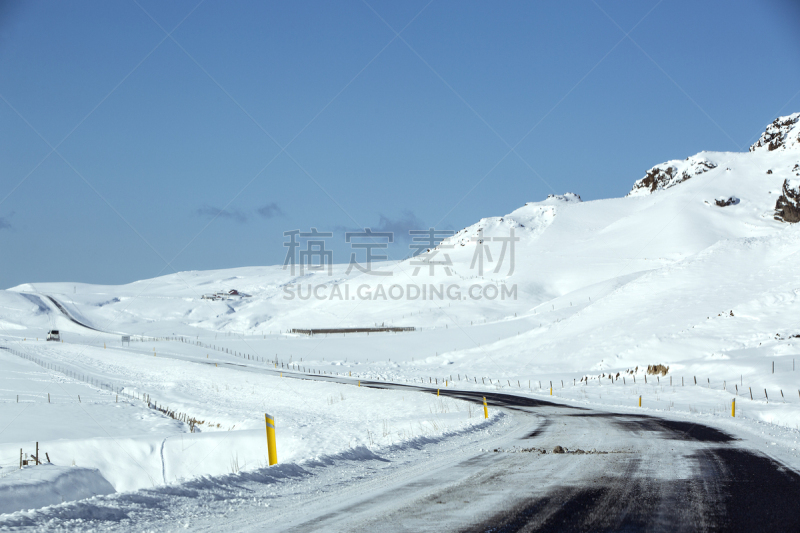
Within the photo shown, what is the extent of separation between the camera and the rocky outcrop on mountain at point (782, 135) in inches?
6344

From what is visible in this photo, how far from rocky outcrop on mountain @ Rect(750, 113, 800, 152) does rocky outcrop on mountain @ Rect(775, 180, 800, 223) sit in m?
43.2

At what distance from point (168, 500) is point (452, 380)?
43.3m

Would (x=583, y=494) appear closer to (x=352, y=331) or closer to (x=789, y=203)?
(x=352, y=331)

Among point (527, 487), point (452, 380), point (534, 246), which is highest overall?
point (534, 246)

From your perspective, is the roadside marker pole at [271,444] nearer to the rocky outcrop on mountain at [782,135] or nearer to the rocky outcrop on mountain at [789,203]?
the rocky outcrop on mountain at [789,203]

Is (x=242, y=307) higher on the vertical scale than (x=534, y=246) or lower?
lower

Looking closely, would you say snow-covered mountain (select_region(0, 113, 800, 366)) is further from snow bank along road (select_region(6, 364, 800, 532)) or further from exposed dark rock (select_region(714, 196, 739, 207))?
snow bank along road (select_region(6, 364, 800, 532))

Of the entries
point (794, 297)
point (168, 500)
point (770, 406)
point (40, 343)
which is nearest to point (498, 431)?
point (168, 500)

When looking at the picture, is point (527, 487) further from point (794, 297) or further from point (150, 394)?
point (794, 297)

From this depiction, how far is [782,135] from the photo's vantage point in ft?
553

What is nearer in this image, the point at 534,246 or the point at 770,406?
the point at 770,406

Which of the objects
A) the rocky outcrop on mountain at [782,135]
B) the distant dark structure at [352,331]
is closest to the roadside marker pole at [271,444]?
the distant dark structure at [352,331]

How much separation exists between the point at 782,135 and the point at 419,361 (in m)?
158

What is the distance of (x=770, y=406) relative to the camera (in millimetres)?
26844
